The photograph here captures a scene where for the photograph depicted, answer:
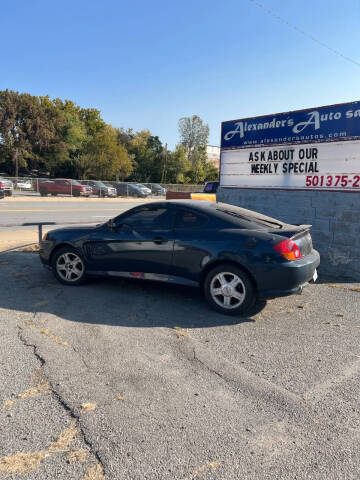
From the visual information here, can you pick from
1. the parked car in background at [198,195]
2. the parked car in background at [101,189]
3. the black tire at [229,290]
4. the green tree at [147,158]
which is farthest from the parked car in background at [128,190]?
the black tire at [229,290]

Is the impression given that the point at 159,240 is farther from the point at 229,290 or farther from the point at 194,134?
the point at 194,134

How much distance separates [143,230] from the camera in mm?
5578

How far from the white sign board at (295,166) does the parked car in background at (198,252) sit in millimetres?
2578

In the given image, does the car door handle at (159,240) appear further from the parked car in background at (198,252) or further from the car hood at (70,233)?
the car hood at (70,233)

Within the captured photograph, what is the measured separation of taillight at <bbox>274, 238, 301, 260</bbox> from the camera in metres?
4.70

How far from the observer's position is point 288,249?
473 cm

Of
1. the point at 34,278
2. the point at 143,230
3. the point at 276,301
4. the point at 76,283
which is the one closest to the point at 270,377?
the point at 276,301

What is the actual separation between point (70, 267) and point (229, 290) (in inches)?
102

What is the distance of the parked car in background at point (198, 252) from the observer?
473 centimetres

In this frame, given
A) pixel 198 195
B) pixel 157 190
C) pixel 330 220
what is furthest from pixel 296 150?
pixel 157 190

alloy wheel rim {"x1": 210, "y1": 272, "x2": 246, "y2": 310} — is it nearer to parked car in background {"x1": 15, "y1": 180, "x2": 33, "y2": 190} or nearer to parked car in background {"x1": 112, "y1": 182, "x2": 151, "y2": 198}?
parked car in background {"x1": 15, "y1": 180, "x2": 33, "y2": 190}

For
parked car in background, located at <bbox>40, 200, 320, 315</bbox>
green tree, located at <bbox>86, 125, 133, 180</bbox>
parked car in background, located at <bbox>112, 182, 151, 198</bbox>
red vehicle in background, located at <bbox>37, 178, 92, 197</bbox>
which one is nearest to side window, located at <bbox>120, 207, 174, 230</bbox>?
parked car in background, located at <bbox>40, 200, 320, 315</bbox>

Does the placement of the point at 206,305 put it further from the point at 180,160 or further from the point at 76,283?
the point at 180,160

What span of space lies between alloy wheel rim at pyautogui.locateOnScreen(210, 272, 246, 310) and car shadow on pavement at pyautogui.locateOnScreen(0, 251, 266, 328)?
0.17m
